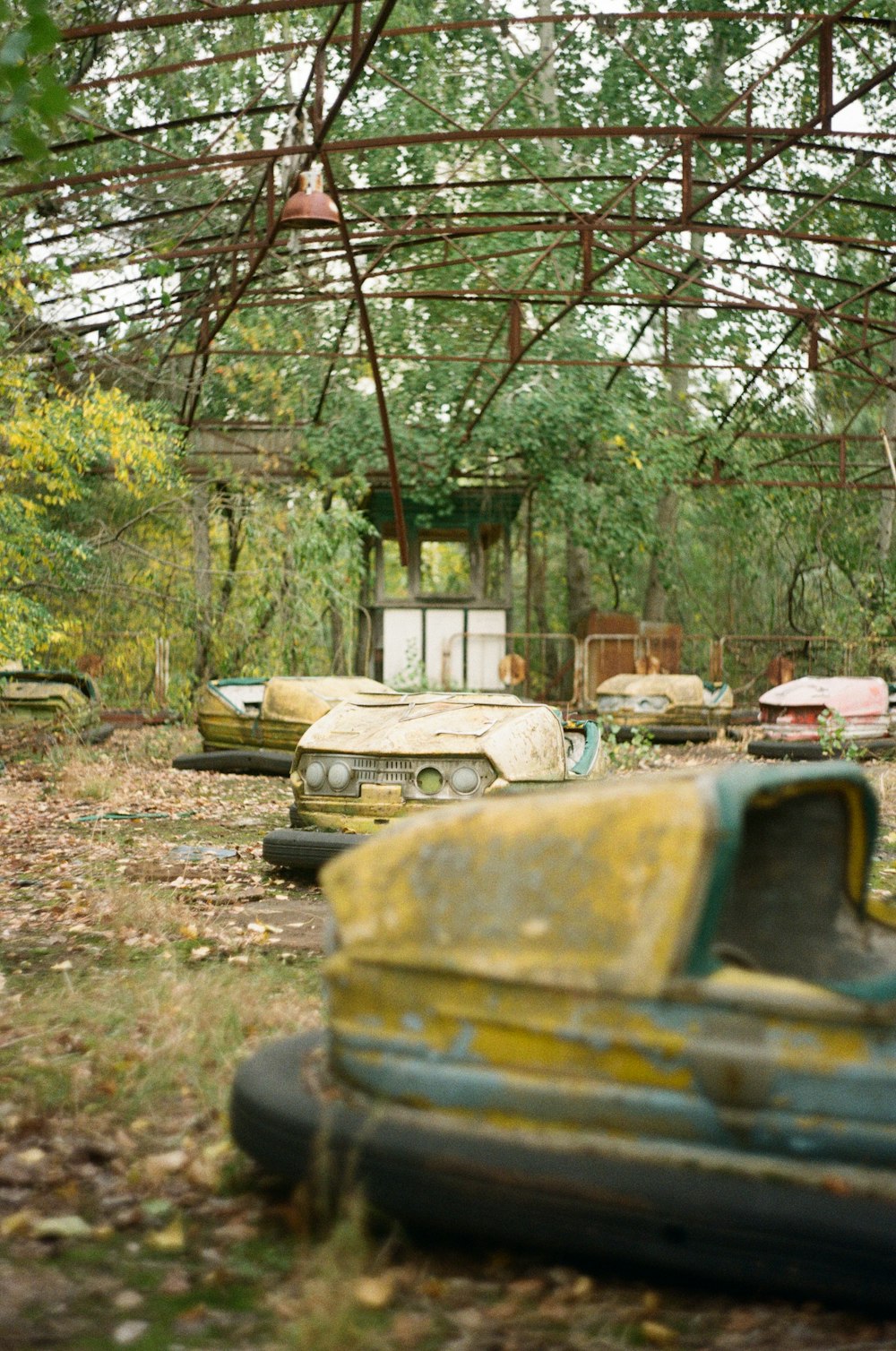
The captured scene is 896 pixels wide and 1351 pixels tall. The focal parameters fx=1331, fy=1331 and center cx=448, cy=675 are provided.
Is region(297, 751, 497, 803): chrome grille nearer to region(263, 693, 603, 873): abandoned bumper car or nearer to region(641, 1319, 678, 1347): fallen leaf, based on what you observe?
region(263, 693, 603, 873): abandoned bumper car

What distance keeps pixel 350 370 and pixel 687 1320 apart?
54.2 feet

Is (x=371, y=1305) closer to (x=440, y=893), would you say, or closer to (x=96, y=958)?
(x=440, y=893)

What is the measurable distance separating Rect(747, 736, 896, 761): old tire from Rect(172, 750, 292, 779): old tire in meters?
4.43

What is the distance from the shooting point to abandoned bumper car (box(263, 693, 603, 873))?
580cm

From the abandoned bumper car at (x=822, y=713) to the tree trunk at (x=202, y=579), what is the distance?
6387 millimetres

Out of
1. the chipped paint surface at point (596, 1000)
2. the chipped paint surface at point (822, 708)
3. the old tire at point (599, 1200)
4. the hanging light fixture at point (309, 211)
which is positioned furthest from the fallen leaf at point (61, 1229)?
the chipped paint surface at point (822, 708)

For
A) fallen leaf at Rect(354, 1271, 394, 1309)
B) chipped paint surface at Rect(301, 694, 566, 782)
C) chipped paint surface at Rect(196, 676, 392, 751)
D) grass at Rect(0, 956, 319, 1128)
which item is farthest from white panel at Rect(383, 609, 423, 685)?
fallen leaf at Rect(354, 1271, 394, 1309)

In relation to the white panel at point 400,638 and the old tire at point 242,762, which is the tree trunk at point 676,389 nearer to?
the white panel at point 400,638

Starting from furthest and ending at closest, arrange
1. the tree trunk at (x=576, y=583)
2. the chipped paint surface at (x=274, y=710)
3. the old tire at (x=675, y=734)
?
the tree trunk at (x=576, y=583)
the old tire at (x=675, y=734)
the chipped paint surface at (x=274, y=710)

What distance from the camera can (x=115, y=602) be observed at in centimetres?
1460

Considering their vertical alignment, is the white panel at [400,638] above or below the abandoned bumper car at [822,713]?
above

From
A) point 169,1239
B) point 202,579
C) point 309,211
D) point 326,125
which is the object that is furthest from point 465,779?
point 202,579

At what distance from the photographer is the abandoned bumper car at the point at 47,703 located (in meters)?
12.6

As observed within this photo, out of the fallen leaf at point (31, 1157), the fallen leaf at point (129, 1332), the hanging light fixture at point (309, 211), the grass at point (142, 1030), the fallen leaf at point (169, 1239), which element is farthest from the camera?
the hanging light fixture at point (309, 211)
